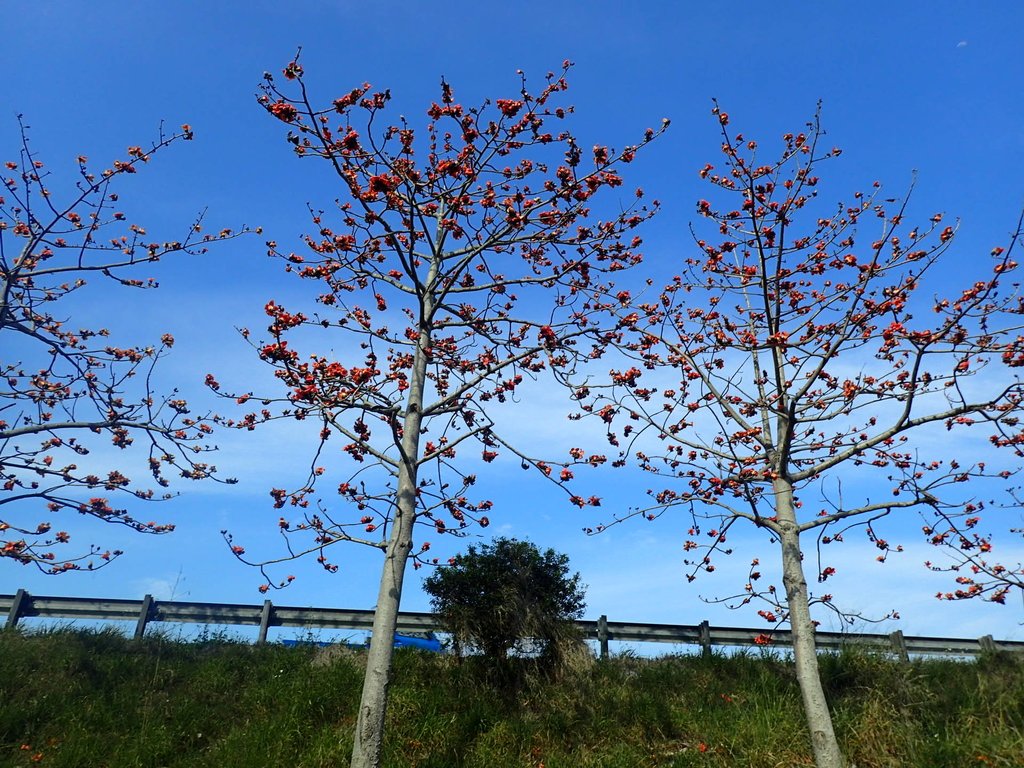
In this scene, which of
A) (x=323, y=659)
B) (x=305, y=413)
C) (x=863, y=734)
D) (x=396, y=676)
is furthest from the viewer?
(x=323, y=659)

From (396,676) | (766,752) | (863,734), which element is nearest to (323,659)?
(396,676)

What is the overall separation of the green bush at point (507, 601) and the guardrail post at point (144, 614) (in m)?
6.89

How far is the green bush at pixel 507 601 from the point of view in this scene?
1161cm

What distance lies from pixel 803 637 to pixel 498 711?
16.1ft

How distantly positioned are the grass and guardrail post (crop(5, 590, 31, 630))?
1354 mm

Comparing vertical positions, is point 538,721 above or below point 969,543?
below

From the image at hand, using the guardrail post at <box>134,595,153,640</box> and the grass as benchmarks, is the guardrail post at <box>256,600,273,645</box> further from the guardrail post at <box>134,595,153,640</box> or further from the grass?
the guardrail post at <box>134,595,153,640</box>

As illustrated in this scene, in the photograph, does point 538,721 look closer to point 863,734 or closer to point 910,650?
point 863,734

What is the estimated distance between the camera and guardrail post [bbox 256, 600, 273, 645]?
47.6ft

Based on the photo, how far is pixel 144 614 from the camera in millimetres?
14648

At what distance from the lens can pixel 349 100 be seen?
8219 millimetres

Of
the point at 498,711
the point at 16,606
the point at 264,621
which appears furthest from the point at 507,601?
the point at 16,606

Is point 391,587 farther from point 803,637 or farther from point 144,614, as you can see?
point 144,614

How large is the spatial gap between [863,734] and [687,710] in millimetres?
2459
